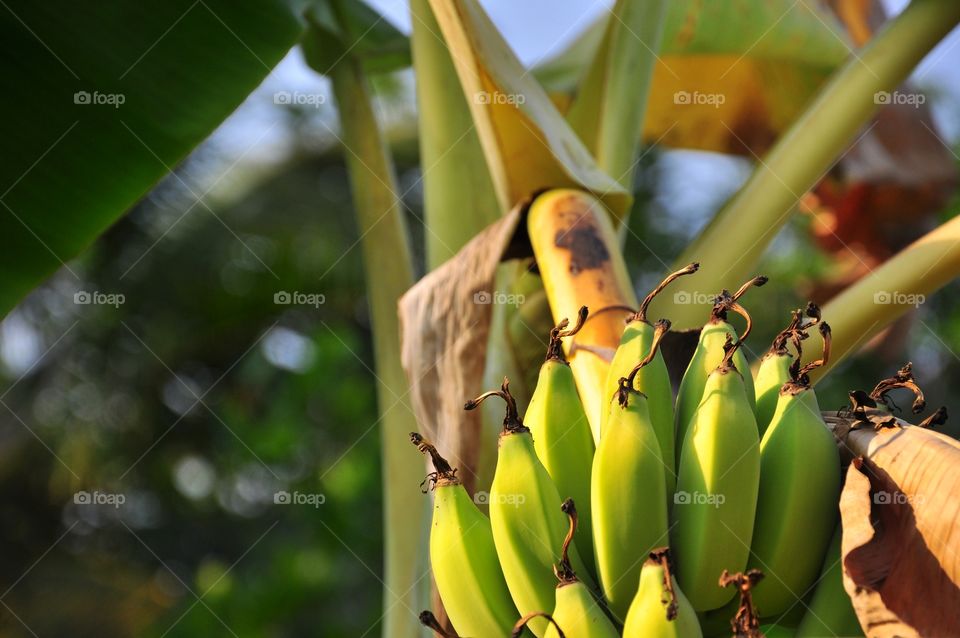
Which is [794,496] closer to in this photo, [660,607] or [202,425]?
[660,607]

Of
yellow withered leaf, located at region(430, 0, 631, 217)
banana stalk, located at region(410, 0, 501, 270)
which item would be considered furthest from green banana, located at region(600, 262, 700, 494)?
banana stalk, located at region(410, 0, 501, 270)

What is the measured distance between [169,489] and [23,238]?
8.71 ft

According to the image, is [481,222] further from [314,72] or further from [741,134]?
[741,134]

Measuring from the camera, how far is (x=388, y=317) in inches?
61.4

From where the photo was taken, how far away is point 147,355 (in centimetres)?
362

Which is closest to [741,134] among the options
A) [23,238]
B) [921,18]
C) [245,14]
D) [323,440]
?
[921,18]

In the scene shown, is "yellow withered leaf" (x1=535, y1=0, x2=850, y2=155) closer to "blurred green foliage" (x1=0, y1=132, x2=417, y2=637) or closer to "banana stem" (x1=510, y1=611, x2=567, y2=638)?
"banana stem" (x1=510, y1=611, x2=567, y2=638)

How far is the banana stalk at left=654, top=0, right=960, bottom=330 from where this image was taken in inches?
47.9

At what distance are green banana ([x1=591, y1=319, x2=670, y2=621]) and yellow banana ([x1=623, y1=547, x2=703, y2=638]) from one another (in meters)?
0.06
